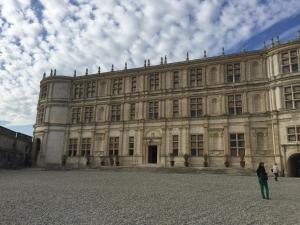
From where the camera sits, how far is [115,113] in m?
35.9

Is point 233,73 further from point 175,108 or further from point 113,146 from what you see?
point 113,146

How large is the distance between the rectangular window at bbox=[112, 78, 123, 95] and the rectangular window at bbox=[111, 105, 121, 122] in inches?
76.2

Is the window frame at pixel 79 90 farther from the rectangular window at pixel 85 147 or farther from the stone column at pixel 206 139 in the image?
the stone column at pixel 206 139

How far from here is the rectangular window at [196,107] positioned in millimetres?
31792

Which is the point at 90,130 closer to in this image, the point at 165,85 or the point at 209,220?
the point at 165,85

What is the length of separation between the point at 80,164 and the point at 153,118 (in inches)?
435

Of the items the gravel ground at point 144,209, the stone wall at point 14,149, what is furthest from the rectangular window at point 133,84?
the gravel ground at point 144,209

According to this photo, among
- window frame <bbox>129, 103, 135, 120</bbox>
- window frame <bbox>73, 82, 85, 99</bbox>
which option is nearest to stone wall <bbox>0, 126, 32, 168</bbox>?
window frame <bbox>73, 82, 85, 99</bbox>

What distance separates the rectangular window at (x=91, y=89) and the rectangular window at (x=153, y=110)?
28.6 feet

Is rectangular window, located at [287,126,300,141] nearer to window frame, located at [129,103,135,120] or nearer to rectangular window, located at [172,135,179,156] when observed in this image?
rectangular window, located at [172,135,179,156]

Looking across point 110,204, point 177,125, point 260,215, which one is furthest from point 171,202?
point 177,125

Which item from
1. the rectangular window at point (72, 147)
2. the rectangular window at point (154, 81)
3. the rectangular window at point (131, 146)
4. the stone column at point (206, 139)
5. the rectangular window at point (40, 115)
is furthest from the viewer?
the rectangular window at point (40, 115)

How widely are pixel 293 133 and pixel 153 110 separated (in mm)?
15342

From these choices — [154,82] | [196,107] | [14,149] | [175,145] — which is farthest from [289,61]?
[14,149]
